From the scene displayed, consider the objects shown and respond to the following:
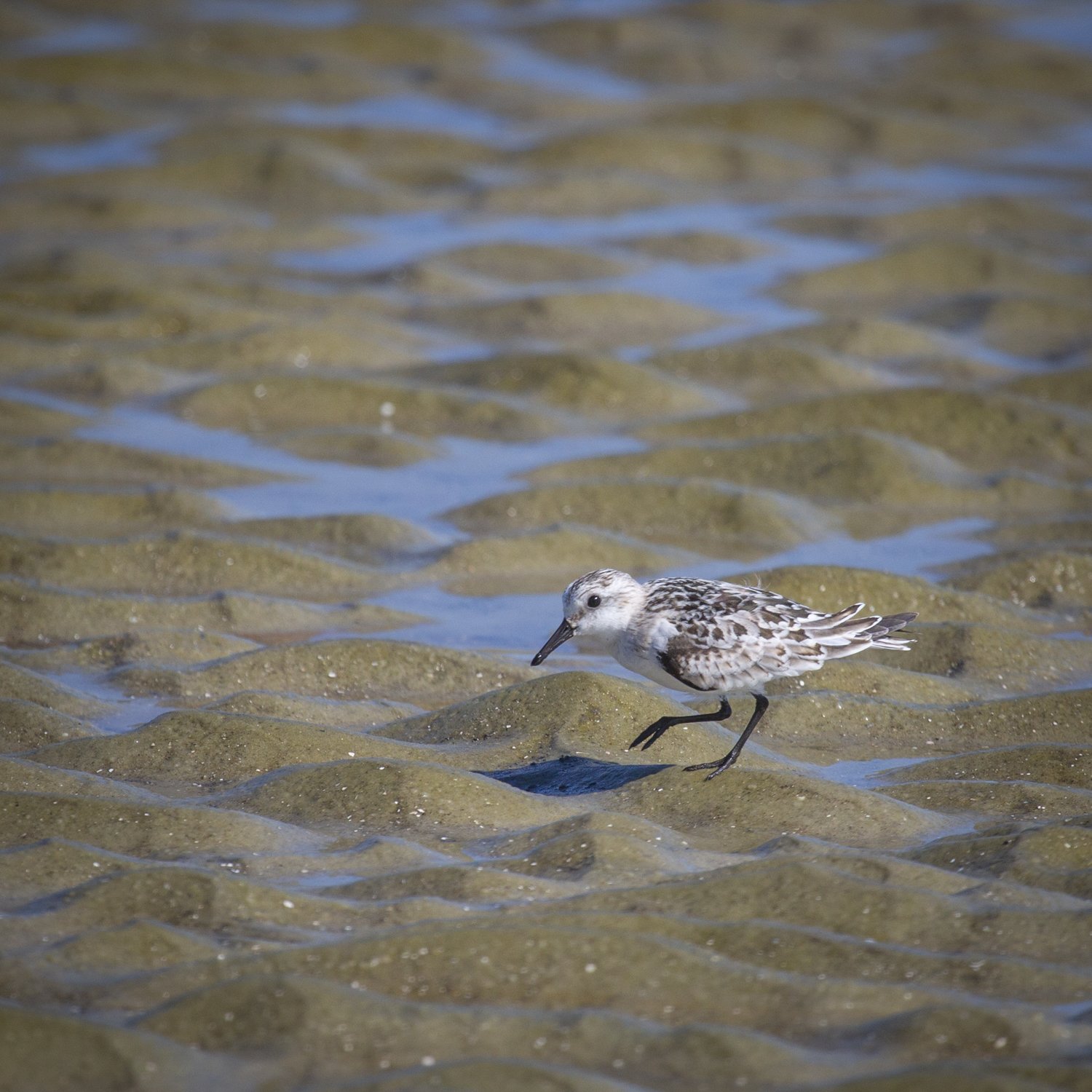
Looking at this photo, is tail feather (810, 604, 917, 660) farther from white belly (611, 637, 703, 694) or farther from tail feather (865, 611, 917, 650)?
white belly (611, 637, 703, 694)

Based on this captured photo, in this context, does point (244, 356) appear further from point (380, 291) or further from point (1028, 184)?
point (1028, 184)

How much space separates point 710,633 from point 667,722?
1.78ft

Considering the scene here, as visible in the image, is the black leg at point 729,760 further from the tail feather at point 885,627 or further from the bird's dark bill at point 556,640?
the bird's dark bill at point 556,640

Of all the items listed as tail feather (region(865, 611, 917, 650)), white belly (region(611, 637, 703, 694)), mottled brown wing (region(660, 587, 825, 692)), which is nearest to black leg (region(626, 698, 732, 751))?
white belly (region(611, 637, 703, 694))

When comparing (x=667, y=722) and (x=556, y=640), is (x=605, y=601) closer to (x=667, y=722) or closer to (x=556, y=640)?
(x=556, y=640)

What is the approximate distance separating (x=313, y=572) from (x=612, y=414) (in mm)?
4105

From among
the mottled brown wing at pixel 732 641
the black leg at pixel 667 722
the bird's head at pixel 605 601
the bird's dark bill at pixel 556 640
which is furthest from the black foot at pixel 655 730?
the bird's dark bill at pixel 556 640

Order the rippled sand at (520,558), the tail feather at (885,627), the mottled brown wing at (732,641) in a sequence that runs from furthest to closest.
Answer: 1. the tail feather at (885,627)
2. the mottled brown wing at (732,641)
3. the rippled sand at (520,558)

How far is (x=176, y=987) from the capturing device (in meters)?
4.92

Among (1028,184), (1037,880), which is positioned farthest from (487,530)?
(1028,184)

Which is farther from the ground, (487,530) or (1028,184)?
(1028,184)

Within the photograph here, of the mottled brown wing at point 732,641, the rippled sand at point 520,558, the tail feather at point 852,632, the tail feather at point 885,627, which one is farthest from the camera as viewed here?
the tail feather at point 885,627

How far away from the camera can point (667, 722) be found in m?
7.09

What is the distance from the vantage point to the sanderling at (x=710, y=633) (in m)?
6.78
